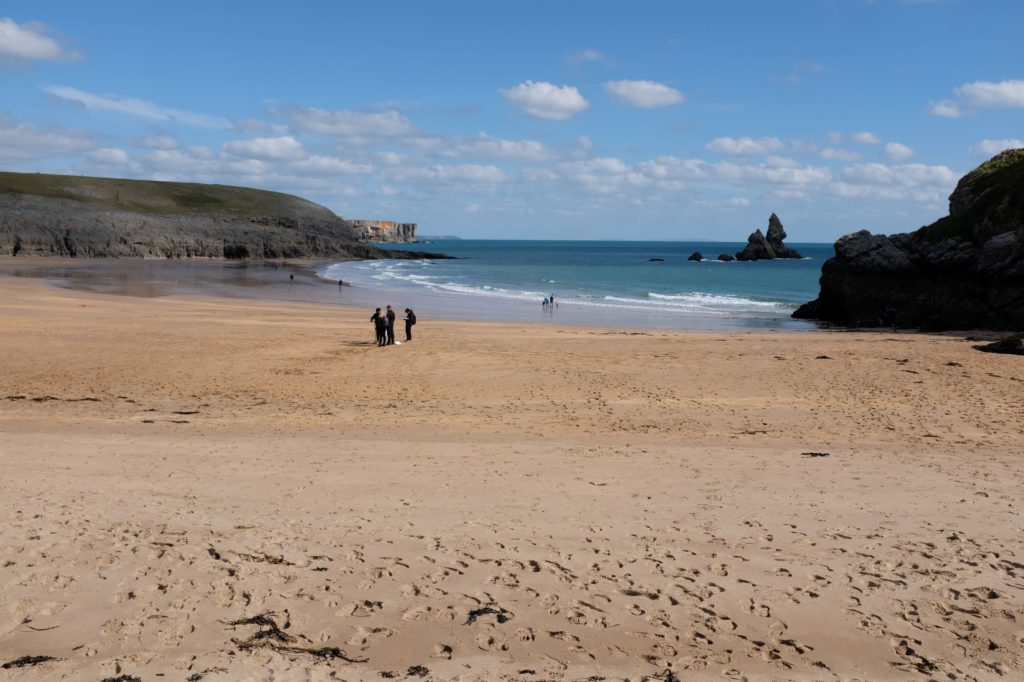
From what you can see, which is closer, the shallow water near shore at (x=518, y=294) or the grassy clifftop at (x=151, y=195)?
the shallow water near shore at (x=518, y=294)

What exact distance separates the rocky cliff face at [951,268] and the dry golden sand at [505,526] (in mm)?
15207

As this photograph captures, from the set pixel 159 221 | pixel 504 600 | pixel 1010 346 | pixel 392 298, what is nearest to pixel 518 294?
pixel 392 298

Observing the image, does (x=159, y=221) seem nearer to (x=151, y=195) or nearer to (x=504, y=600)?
(x=151, y=195)

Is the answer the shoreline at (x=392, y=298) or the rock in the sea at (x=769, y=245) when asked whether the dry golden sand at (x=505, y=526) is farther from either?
the rock in the sea at (x=769, y=245)

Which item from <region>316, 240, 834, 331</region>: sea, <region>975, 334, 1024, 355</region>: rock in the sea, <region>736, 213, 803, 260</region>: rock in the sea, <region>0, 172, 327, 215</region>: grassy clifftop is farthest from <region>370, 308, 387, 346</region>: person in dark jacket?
<region>736, 213, 803, 260</region>: rock in the sea

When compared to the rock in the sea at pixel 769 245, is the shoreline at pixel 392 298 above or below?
below

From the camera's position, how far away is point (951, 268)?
32469 mm

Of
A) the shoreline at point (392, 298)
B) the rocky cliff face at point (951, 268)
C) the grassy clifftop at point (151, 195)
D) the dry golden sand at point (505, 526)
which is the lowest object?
the dry golden sand at point (505, 526)

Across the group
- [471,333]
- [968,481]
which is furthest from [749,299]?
[968,481]

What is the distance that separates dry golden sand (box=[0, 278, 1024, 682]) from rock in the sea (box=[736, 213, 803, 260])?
117500mm

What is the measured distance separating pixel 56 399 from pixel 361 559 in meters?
10.4

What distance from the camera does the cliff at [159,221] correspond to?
85688 mm

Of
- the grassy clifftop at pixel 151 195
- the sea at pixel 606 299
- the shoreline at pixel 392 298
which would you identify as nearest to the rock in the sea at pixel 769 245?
the sea at pixel 606 299

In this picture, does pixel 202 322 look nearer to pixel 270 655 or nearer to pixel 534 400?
pixel 534 400
